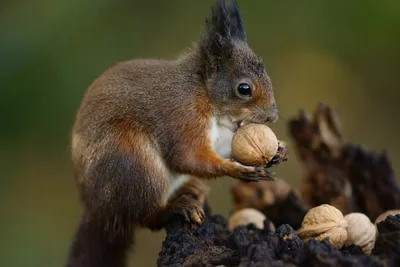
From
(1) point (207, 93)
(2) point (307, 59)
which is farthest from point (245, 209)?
(2) point (307, 59)

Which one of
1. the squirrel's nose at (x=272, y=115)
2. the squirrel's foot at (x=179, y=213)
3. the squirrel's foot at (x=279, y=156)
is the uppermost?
the squirrel's nose at (x=272, y=115)

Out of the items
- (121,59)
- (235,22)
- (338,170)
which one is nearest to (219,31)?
(235,22)

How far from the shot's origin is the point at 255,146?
1370 millimetres

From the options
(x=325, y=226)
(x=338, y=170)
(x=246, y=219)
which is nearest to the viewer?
(x=325, y=226)

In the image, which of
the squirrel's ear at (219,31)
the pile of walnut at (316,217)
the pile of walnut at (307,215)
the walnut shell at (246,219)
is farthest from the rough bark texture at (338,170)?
the squirrel's ear at (219,31)

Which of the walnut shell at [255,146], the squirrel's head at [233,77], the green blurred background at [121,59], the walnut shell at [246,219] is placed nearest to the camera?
the walnut shell at [255,146]

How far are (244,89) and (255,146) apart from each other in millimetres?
Result: 173

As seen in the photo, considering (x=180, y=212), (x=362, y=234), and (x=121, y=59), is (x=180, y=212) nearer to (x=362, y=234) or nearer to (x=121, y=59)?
(x=362, y=234)

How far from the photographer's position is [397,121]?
323 cm

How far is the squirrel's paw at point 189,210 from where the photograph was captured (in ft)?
4.58

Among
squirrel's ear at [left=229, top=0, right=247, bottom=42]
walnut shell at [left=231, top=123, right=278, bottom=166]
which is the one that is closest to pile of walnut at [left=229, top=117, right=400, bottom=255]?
walnut shell at [left=231, top=123, right=278, bottom=166]

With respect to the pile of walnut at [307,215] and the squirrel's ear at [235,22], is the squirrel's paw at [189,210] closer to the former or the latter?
the pile of walnut at [307,215]

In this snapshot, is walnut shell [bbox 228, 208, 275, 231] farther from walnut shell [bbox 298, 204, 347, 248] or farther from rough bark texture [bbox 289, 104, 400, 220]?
walnut shell [bbox 298, 204, 347, 248]

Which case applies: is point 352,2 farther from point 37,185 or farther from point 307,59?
point 37,185
